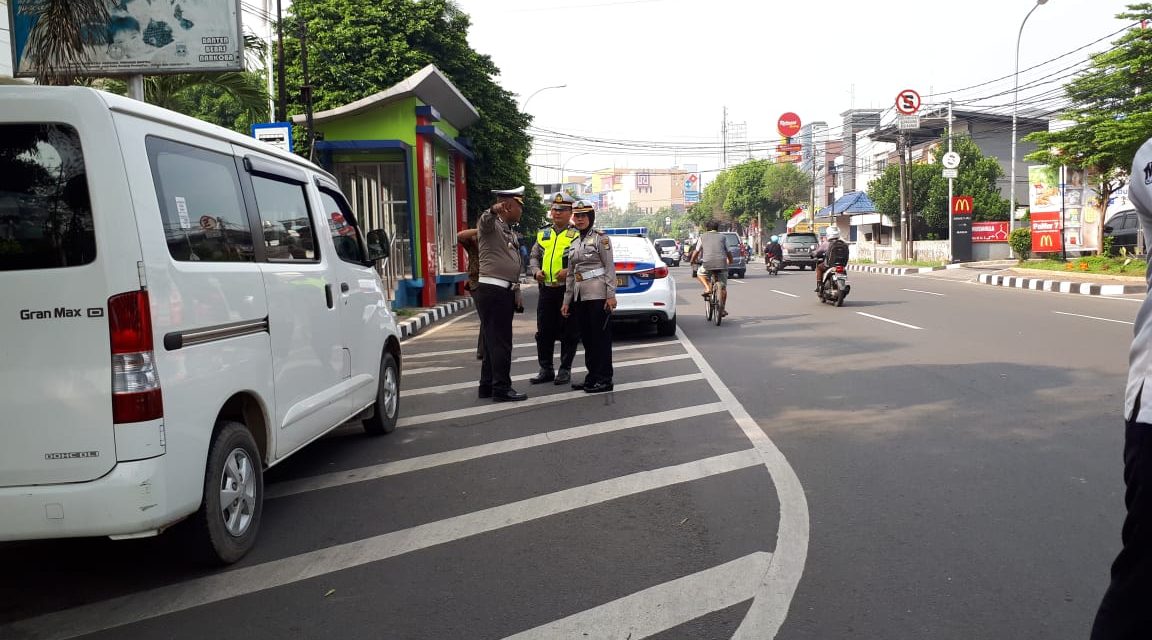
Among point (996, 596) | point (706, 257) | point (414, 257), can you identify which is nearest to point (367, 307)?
point (996, 596)

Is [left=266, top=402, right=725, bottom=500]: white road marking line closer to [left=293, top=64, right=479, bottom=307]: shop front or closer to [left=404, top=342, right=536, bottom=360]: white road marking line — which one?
[left=404, top=342, right=536, bottom=360]: white road marking line

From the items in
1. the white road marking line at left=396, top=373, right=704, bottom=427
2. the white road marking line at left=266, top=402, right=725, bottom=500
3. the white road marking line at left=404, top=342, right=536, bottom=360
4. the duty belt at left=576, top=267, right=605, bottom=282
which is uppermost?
the duty belt at left=576, top=267, right=605, bottom=282

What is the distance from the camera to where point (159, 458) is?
3582 millimetres

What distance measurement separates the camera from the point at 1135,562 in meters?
2.27

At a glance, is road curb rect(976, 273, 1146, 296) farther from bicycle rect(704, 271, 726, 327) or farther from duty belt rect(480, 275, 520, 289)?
duty belt rect(480, 275, 520, 289)

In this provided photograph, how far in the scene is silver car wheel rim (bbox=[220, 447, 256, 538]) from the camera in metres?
4.14

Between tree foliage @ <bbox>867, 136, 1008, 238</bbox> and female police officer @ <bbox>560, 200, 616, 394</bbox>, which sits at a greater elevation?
tree foliage @ <bbox>867, 136, 1008, 238</bbox>

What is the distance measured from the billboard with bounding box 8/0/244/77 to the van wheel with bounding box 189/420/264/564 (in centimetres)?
696

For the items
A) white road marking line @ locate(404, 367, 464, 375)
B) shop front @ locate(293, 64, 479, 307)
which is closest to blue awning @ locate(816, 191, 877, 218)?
shop front @ locate(293, 64, 479, 307)

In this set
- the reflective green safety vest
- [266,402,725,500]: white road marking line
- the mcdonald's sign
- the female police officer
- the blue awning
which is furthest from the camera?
the blue awning

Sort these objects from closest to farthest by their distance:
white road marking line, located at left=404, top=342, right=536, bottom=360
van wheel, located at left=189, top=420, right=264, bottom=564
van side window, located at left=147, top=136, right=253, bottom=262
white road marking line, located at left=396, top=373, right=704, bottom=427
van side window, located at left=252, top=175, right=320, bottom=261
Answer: van side window, located at left=147, top=136, right=253, bottom=262 → van wheel, located at left=189, top=420, right=264, bottom=564 → van side window, located at left=252, top=175, right=320, bottom=261 → white road marking line, located at left=396, top=373, right=704, bottom=427 → white road marking line, located at left=404, top=342, right=536, bottom=360

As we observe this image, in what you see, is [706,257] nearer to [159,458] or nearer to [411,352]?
[411,352]

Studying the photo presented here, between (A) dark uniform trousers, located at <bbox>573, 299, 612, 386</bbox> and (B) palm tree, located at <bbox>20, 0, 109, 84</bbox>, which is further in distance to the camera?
(A) dark uniform trousers, located at <bbox>573, 299, 612, 386</bbox>

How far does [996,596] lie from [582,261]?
5496 millimetres
